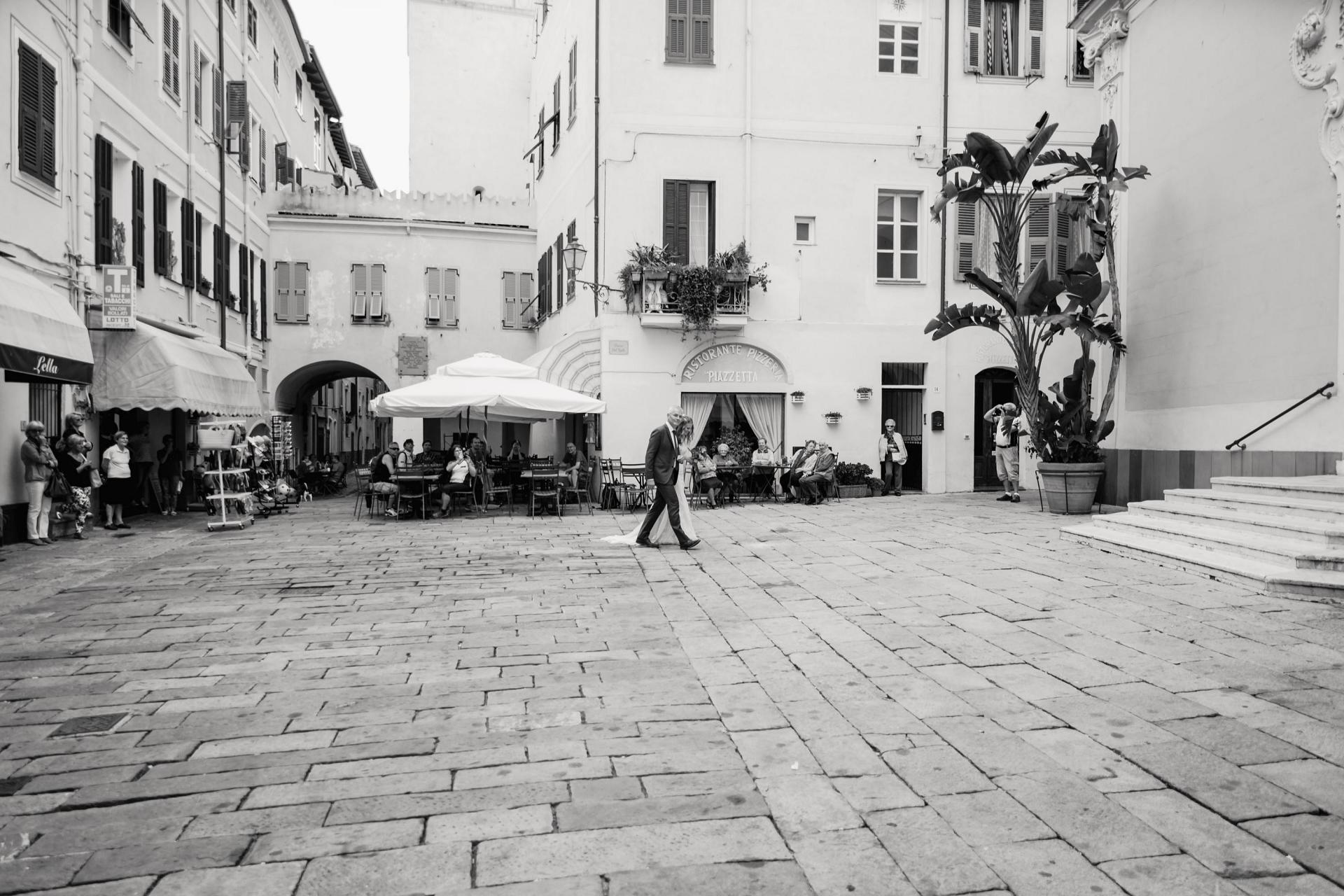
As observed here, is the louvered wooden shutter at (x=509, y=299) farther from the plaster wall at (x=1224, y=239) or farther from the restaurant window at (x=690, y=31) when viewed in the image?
the plaster wall at (x=1224, y=239)

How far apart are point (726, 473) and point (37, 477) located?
1028cm

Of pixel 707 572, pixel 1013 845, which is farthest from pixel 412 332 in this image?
pixel 1013 845

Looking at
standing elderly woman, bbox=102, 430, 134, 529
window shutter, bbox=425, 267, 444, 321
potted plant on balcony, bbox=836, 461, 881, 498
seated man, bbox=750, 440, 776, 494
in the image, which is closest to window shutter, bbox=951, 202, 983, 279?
potted plant on balcony, bbox=836, 461, 881, 498

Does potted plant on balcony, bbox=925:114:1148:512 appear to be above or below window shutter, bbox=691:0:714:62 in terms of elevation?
below

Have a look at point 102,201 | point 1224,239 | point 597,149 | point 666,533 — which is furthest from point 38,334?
point 1224,239

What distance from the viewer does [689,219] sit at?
18.4 metres

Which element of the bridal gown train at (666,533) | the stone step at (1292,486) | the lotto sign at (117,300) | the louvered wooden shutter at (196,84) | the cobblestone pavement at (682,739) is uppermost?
the louvered wooden shutter at (196,84)

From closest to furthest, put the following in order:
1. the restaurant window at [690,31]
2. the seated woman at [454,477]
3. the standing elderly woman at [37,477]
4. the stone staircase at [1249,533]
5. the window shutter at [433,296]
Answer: the stone staircase at [1249,533] < the standing elderly woman at [37,477] < the seated woman at [454,477] < the restaurant window at [690,31] < the window shutter at [433,296]

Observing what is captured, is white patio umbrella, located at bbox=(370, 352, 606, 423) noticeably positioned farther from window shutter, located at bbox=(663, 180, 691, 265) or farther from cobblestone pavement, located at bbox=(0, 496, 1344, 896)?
cobblestone pavement, located at bbox=(0, 496, 1344, 896)

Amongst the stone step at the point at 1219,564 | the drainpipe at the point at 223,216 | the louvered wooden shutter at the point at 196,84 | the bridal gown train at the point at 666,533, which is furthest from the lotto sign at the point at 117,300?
the stone step at the point at 1219,564

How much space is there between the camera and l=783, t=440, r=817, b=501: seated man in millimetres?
Result: 17344

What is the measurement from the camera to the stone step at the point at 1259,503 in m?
8.26

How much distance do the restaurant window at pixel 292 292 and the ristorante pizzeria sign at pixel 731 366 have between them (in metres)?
13.1

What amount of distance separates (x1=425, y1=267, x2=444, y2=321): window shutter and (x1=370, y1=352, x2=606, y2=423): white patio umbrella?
35.0 feet
